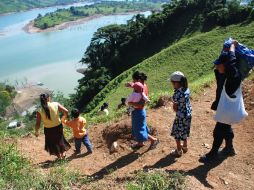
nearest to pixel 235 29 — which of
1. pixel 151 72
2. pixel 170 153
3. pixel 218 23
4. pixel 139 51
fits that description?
pixel 218 23

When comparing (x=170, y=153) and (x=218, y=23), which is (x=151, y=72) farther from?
(x=170, y=153)

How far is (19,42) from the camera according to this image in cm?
9806

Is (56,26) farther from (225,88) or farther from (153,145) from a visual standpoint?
(225,88)

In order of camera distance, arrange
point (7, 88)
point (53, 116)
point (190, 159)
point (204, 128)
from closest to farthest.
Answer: point (190, 159)
point (53, 116)
point (204, 128)
point (7, 88)

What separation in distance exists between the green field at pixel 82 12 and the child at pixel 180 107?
12120 cm

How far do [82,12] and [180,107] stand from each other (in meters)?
150

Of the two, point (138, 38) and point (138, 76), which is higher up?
point (138, 76)

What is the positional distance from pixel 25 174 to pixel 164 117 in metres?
3.94

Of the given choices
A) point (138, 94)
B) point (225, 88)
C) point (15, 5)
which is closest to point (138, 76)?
point (138, 94)

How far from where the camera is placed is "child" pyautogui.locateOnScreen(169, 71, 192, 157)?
5.96 m

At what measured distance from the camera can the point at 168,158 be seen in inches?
259

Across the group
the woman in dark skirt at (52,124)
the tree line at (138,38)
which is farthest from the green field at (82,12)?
the woman in dark skirt at (52,124)

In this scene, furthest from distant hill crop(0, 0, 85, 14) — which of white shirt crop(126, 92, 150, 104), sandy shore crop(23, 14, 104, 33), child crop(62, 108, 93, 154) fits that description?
white shirt crop(126, 92, 150, 104)

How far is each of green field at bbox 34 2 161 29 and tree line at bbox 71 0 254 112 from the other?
265 ft
